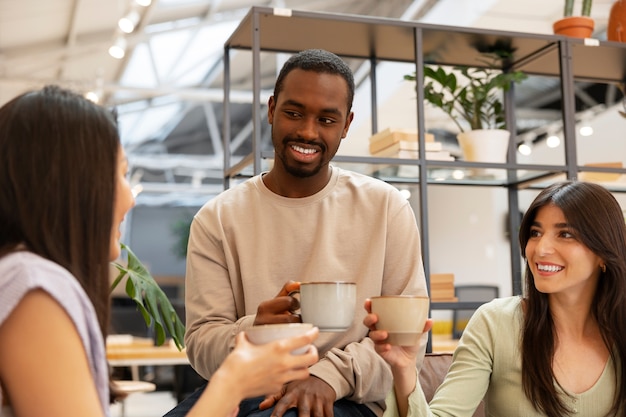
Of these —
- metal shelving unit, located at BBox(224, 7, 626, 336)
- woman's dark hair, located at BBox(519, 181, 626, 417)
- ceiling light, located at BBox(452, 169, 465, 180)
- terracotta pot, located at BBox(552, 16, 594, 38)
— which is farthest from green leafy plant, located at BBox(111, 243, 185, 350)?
terracotta pot, located at BBox(552, 16, 594, 38)

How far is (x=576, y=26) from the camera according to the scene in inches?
145

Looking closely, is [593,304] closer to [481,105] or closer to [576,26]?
[481,105]

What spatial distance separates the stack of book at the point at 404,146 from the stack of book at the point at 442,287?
0.52m

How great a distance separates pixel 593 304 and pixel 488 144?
1.37 metres

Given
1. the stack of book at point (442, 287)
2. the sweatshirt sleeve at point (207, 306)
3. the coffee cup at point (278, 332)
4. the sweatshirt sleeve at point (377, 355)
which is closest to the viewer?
the coffee cup at point (278, 332)

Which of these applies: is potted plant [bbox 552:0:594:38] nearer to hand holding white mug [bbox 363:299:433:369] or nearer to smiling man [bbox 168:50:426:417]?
smiling man [bbox 168:50:426:417]

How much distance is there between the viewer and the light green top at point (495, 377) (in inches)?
81.0

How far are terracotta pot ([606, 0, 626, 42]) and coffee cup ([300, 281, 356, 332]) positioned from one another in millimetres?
2930

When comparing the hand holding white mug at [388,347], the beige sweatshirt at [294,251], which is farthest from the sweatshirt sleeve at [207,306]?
the hand holding white mug at [388,347]

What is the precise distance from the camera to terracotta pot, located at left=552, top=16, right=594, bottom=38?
3672 mm

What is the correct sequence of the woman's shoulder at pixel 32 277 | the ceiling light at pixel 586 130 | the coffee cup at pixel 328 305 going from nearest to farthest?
the woman's shoulder at pixel 32 277 → the coffee cup at pixel 328 305 → the ceiling light at pixel 586 130

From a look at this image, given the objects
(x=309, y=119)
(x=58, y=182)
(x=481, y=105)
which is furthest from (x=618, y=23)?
(x=58, y=182)

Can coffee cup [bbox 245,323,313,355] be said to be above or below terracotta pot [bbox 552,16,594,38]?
below

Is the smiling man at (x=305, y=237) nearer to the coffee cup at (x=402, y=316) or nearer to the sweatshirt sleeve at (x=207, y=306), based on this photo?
the sweatshirt sleeve at (x=207, y=306)
